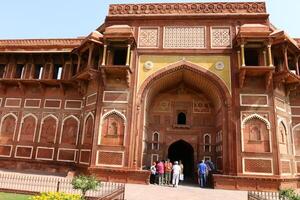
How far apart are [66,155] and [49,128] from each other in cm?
202

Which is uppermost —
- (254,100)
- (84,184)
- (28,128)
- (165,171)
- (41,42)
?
(41,42)

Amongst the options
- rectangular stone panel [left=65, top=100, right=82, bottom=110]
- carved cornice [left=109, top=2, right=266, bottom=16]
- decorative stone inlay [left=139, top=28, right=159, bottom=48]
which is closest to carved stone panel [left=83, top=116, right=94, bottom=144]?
rectangular stone panel [left=65, top=100, right=82, bottom=110]

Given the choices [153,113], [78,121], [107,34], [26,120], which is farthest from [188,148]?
[26,120]

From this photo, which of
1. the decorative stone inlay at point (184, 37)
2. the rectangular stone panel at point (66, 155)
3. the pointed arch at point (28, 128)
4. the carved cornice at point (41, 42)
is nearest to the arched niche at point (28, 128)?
the pointed arch at point (28, 128)

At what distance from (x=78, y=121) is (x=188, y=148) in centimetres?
695

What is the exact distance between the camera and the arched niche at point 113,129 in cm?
1224

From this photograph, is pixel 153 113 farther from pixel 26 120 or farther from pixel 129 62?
pixel 26 120

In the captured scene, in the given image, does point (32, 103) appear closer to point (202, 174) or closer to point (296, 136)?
point (202, 174)

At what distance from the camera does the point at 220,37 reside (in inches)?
522

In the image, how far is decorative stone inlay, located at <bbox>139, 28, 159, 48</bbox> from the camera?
44.6 feet

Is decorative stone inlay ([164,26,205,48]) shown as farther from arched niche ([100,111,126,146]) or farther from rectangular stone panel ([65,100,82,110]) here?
rectangular stone panel ([65,100,82,110])

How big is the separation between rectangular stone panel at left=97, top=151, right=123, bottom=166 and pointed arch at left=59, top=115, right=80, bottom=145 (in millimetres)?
2939

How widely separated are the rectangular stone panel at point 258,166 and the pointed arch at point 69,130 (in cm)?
892

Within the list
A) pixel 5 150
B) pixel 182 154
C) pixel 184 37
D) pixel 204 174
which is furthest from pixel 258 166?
pixel 5 150
